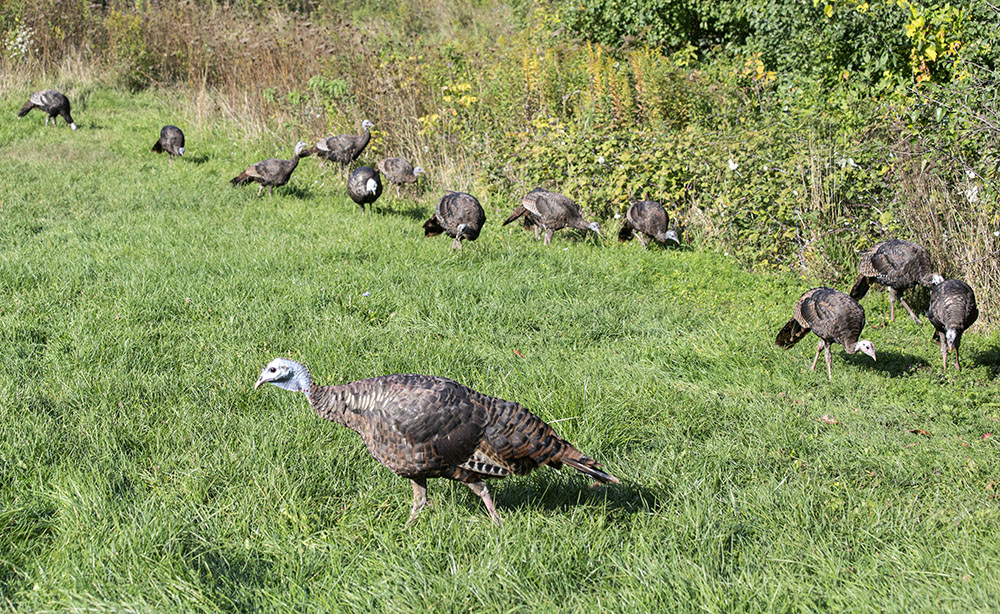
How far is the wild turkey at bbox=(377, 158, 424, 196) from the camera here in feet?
37.2

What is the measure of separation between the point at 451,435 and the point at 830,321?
154 inches

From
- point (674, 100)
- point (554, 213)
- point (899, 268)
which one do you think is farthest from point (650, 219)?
point (899, 268)

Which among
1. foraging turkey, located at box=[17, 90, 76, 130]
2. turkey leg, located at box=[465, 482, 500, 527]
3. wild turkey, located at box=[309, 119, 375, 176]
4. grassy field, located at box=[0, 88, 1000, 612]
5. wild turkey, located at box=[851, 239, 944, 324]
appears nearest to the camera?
grassy field, located at box=[0, 88, 1000, 612]

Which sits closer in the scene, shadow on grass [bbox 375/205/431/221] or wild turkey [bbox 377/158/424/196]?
shadow on grass [bbox 375/205/431/221]

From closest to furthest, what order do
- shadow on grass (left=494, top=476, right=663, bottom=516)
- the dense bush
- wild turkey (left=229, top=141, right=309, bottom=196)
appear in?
shadow on grass (left=494, top=476, right=663, bottom=516), the dense bush, wild turkey (left=229, top=141, right=309, bottom=196)

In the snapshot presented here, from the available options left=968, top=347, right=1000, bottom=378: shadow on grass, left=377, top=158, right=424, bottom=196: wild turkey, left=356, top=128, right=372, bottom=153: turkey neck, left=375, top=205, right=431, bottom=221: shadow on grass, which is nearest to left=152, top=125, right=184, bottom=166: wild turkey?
left=356, top=128, right=372, bottom=153: turkey neck

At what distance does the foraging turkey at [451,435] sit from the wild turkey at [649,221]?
19.4ft

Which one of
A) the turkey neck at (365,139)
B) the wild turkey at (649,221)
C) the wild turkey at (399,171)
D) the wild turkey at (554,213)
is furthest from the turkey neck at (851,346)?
the turkey neck at (365,139)

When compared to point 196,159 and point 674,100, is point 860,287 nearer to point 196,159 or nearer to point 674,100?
point 674,100

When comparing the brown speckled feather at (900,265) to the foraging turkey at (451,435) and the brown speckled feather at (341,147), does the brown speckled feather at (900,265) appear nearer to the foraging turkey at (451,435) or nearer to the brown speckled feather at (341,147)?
the foraging turkey at (451,435)

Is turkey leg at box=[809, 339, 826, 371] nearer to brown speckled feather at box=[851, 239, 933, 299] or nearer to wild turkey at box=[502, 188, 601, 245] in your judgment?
brown speckled feather at box=[851, 239, 933, 299]

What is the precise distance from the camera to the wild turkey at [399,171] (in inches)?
446

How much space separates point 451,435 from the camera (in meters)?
3.57

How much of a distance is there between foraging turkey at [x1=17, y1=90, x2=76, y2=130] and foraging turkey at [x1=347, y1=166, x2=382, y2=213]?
7.09 metres
